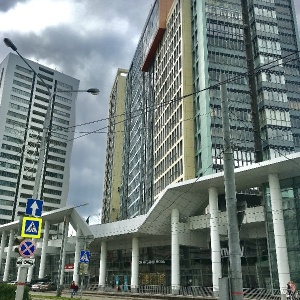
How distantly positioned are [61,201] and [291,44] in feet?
290

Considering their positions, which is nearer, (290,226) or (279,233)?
(279,233)

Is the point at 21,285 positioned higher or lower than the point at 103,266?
lower

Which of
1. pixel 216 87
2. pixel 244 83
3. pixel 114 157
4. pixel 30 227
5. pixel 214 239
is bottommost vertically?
pixel 30 227

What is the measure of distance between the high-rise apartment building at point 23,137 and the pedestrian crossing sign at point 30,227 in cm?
11043

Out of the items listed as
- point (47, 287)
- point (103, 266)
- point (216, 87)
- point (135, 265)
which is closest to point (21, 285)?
point (47, 287)

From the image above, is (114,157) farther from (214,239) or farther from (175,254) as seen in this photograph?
(214,239)

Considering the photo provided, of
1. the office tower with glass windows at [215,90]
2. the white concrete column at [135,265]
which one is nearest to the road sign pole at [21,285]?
the white concrete column at [135,265]

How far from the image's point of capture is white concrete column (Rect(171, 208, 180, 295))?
4228 cm

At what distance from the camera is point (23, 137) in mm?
131250

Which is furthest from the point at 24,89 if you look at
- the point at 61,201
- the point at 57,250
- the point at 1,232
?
the point at 57,250

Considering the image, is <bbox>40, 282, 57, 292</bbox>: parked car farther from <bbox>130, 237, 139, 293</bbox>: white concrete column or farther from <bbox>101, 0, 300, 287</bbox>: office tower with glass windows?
<bbox>101, 0, 300, 287</bbox>: office tower with glass windows

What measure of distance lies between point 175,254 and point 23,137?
100 meters

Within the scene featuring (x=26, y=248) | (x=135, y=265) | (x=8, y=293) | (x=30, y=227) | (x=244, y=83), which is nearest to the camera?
(x=26, y=248)

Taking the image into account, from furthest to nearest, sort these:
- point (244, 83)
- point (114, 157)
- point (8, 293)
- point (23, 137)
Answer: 1. point (23, 137)
2. point (114, 157)
3. point (244, 83)
4. point (8, 293)
